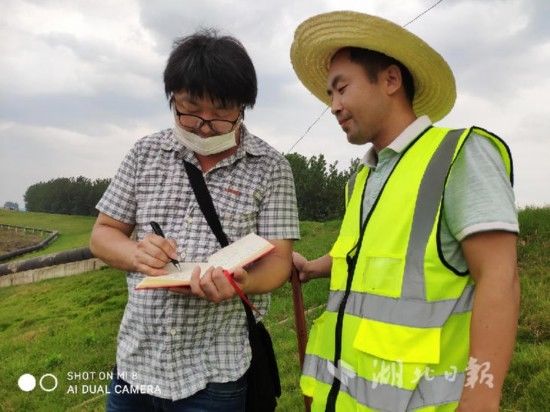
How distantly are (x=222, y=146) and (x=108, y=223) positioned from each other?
0.54 m

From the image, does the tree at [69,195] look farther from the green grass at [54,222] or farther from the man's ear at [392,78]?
the man's ear at [392,78]

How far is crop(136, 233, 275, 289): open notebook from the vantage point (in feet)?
5.76

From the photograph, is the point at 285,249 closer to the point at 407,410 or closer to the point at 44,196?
the point at 407,410

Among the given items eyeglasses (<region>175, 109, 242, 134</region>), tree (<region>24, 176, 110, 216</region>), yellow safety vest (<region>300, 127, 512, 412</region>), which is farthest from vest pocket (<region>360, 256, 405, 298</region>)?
tree (<region>24, 176, 110, 216</region>)

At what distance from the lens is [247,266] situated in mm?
1943

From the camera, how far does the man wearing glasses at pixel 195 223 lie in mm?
1979

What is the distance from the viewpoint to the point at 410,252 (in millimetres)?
1697

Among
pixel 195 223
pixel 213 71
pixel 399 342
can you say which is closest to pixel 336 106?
pixel 213 71

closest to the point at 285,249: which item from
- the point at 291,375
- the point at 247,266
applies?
the point at 247,266

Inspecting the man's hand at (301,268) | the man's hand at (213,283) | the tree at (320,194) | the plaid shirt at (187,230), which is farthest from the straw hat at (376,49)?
the tree at (320,194)

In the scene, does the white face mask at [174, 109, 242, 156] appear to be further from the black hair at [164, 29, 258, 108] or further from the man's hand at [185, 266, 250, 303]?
the man's hand at [185, 266, 250, 303]

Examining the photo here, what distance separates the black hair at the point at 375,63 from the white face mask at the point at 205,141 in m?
0.56

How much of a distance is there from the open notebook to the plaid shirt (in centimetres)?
9

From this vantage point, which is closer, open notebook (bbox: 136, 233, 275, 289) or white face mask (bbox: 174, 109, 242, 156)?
open notebook (bbox: 136, 233, 275, 289)
